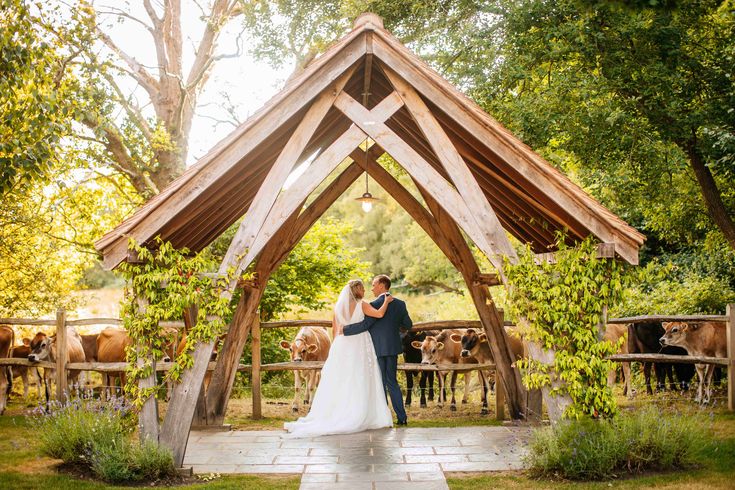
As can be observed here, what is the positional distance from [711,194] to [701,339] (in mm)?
2407

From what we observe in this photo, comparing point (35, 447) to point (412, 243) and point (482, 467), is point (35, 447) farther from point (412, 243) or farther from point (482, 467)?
point (412, 243)

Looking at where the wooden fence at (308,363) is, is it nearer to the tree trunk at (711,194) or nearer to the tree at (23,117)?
the tree trunk at (711,194)

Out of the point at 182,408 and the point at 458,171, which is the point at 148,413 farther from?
the point at 458,171

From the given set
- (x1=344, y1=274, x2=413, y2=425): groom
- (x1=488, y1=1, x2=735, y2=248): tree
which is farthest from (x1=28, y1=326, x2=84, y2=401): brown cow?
(x1=488, y1=1, x2=735, y2=248): tree

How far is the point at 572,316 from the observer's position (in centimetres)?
702

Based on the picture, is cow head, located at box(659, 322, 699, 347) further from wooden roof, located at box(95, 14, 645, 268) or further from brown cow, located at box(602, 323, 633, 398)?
wooden roof, located at box(95, 14, 645, 268)

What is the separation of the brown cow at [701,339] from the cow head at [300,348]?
5837 mm

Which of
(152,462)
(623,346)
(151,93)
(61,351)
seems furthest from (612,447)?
(151,93)

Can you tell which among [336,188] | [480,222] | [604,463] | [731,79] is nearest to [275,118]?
[480,222]

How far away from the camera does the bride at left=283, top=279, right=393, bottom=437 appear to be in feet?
31.1

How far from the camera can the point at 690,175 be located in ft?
44.7

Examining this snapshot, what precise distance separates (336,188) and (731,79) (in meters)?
6.16

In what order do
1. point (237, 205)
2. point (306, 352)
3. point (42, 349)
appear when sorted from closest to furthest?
point (237, 205), point (42, 349), point (306, 352)

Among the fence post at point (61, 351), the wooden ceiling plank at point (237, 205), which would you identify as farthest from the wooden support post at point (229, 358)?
the fence post at point (61, 351)
